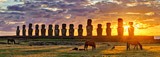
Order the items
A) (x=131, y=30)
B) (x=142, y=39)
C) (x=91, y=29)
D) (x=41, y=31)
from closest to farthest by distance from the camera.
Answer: (x=142, y=39) < (x=131, y=30) < (x=91, y=29) < (x=41, y=31)

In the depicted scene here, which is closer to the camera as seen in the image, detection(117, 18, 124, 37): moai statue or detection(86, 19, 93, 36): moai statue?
detection(117, 18, 124, 37): moai statue

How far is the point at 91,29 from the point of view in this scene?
304ft

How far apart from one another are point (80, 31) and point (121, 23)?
1096cm

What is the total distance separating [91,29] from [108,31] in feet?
13.9

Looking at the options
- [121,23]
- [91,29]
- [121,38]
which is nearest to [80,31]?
[91,29]

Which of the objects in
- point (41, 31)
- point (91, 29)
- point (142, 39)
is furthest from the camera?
point (41, 31)

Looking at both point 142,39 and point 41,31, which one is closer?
point 142,39

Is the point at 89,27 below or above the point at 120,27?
below

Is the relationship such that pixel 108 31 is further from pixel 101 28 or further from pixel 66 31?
pixel 66 31

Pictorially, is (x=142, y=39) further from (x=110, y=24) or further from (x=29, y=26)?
(x=29, y=26)

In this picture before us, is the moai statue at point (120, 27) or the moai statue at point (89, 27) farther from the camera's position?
the moai statue at point (89, 27)

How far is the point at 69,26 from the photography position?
320 ft

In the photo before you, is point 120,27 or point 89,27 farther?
point 89,27

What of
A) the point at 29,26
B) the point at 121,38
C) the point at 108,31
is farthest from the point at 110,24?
the point at 29,26
